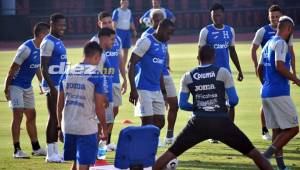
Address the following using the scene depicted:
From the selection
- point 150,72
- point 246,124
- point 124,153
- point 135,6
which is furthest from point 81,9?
point 124,153

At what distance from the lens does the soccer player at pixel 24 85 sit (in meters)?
15.8

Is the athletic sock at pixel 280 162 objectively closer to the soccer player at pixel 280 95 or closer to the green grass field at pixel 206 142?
the soccer player at pixel 280 95

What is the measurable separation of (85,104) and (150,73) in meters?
3.60

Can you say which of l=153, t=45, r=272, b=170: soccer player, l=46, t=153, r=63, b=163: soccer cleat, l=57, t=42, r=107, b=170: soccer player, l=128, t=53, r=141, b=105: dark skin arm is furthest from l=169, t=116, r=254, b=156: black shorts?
l=46, t=153, r=63, b=163: soccer cleat

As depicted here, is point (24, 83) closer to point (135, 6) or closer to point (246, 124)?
point (246, 124)

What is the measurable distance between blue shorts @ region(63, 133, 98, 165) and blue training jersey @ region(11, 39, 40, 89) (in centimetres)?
412

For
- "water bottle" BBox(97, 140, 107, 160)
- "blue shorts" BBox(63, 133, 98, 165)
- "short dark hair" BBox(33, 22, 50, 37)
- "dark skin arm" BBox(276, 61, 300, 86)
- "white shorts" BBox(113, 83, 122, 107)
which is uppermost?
"short dark hair" BBox(33, 22, 50, 37)

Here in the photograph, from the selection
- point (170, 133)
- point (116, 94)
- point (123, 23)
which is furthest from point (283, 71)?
point (123, 23)

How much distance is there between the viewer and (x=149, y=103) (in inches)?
602

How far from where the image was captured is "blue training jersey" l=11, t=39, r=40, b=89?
51.7 feet

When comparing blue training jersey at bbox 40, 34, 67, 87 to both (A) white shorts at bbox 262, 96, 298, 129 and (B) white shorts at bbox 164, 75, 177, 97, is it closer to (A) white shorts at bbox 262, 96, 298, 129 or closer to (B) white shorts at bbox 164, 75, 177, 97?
(B) white shorts at bbox 164, 75, 177, 97

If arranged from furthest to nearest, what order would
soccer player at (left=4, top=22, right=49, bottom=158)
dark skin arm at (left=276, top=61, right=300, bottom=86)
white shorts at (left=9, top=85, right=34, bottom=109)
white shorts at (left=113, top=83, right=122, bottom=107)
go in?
white shorts at (left=113, top=83, right=122, bottom=107), white shorts at (left=9, top=85, right=34, bottom=109), soccer player at (left=4, top=22, right=49, bottom=158), dark skin arm at (left=276, top=61, right=300, bottom=86)

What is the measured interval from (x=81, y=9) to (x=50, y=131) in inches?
1574

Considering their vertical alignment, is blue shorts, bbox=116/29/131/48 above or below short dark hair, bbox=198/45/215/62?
below
